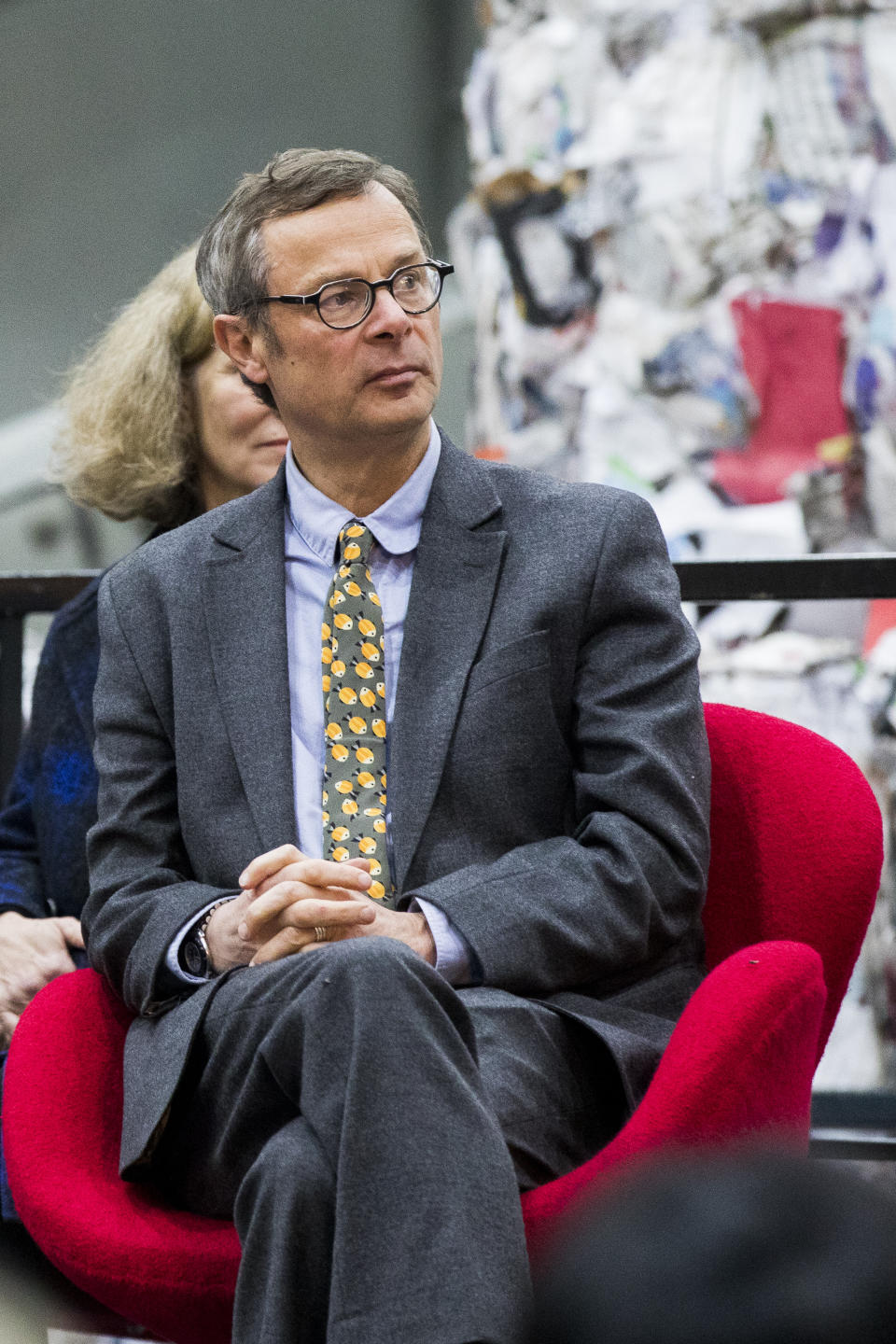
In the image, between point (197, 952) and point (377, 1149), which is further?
point (197, 952)

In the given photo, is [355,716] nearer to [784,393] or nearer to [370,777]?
[370,777]

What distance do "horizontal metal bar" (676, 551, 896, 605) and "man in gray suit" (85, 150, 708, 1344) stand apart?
534 millimetres

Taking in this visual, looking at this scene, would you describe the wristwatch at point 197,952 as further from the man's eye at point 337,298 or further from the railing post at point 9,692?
the railing post at point 9,692

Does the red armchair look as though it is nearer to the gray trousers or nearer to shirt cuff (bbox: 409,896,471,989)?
the gray trousers

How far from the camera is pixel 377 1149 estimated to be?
4.68 feet

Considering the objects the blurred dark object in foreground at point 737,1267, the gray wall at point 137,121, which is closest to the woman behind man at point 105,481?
the blurred dark object in foreground at point 737,1267

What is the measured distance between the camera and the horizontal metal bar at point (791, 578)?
2.42 meters

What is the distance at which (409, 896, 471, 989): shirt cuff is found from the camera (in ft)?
5.74

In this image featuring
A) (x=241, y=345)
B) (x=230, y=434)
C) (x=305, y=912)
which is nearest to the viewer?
(x=305, y=912)

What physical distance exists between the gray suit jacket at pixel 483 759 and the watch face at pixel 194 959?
0.09 feet

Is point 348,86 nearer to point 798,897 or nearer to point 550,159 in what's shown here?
point 550,159

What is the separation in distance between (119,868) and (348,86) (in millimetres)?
3151

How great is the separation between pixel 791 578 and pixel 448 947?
957 millimetres

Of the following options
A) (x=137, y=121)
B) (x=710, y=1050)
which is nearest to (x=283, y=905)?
(x=710, y=1050)
